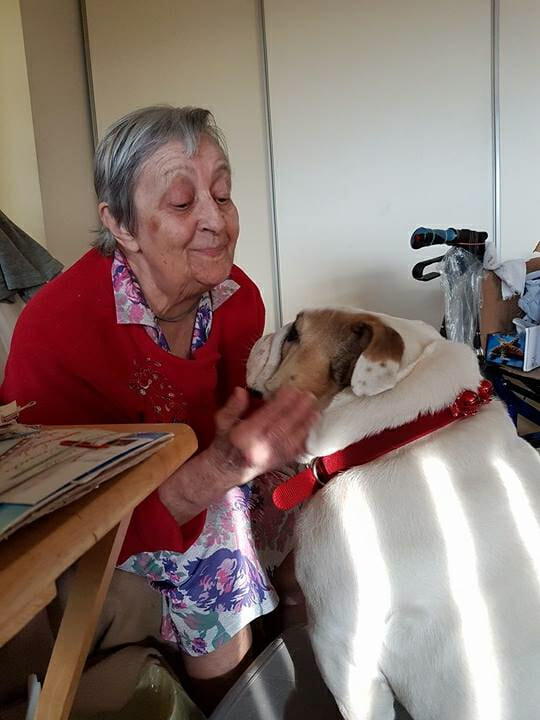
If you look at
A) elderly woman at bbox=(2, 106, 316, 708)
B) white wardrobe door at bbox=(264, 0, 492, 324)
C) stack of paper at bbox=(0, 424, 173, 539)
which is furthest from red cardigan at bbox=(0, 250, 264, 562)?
white wardrobe door at bbox=(264, 0, 492, 324)

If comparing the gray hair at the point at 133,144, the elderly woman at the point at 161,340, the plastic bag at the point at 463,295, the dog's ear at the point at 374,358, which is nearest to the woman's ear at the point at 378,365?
the dog's ear at the point at 374,358

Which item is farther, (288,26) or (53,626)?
(288,26)

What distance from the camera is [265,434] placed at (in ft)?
2.85

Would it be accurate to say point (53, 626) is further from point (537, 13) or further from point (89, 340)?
point (537, 13)

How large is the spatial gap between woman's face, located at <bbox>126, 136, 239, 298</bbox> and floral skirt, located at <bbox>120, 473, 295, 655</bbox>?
1.59 ft

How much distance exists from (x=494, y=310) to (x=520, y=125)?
1.12m

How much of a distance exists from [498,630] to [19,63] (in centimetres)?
260

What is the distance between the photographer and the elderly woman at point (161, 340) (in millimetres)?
1179

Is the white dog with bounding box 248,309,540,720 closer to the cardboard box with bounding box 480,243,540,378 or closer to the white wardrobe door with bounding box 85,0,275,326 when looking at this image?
the cardboard box with bounding box 480,243,540,378

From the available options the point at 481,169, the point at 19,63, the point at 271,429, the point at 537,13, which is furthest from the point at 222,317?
the point at 537,13

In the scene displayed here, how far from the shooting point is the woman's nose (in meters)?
1.28

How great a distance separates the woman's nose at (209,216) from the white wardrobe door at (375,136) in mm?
2017

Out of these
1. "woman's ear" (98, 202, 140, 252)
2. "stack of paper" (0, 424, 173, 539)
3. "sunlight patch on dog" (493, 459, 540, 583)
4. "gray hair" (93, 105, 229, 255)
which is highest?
"gray hair" (93, 105, 229, 255)

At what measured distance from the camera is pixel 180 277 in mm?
1305
